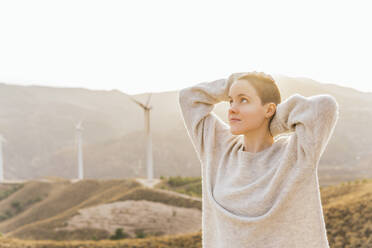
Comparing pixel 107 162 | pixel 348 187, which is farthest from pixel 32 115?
pixel 348 187

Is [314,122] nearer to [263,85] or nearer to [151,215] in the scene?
[263,85]

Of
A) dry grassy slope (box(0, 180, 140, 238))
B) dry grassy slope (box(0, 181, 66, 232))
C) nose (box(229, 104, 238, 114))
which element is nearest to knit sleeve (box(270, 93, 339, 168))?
nose (box(229, 104, 238, 114))

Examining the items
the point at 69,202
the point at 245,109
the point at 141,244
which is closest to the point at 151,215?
the point at 141,244

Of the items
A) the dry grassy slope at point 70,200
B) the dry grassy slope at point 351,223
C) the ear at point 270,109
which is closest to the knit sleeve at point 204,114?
the ear at point 270,109

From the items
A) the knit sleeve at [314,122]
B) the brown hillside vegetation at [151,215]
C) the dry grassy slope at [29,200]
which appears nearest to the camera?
the knit sleeve at [314,122]

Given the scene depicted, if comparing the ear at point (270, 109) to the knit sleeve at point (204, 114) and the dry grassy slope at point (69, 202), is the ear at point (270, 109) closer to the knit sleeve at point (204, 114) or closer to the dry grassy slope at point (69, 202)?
the knit sleeve at point (204, 114)

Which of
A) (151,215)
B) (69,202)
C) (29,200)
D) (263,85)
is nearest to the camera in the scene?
(263,85)

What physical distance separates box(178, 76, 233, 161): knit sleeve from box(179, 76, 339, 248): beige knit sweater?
19 centimetres

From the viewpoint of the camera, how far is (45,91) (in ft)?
343

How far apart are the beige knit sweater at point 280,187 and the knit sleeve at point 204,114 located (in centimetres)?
19

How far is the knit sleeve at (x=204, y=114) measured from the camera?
2076 millimetres

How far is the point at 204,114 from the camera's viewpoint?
7.00ft

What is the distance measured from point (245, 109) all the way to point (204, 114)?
0.38 meters

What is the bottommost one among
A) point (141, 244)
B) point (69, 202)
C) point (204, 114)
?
point (69, 202)
